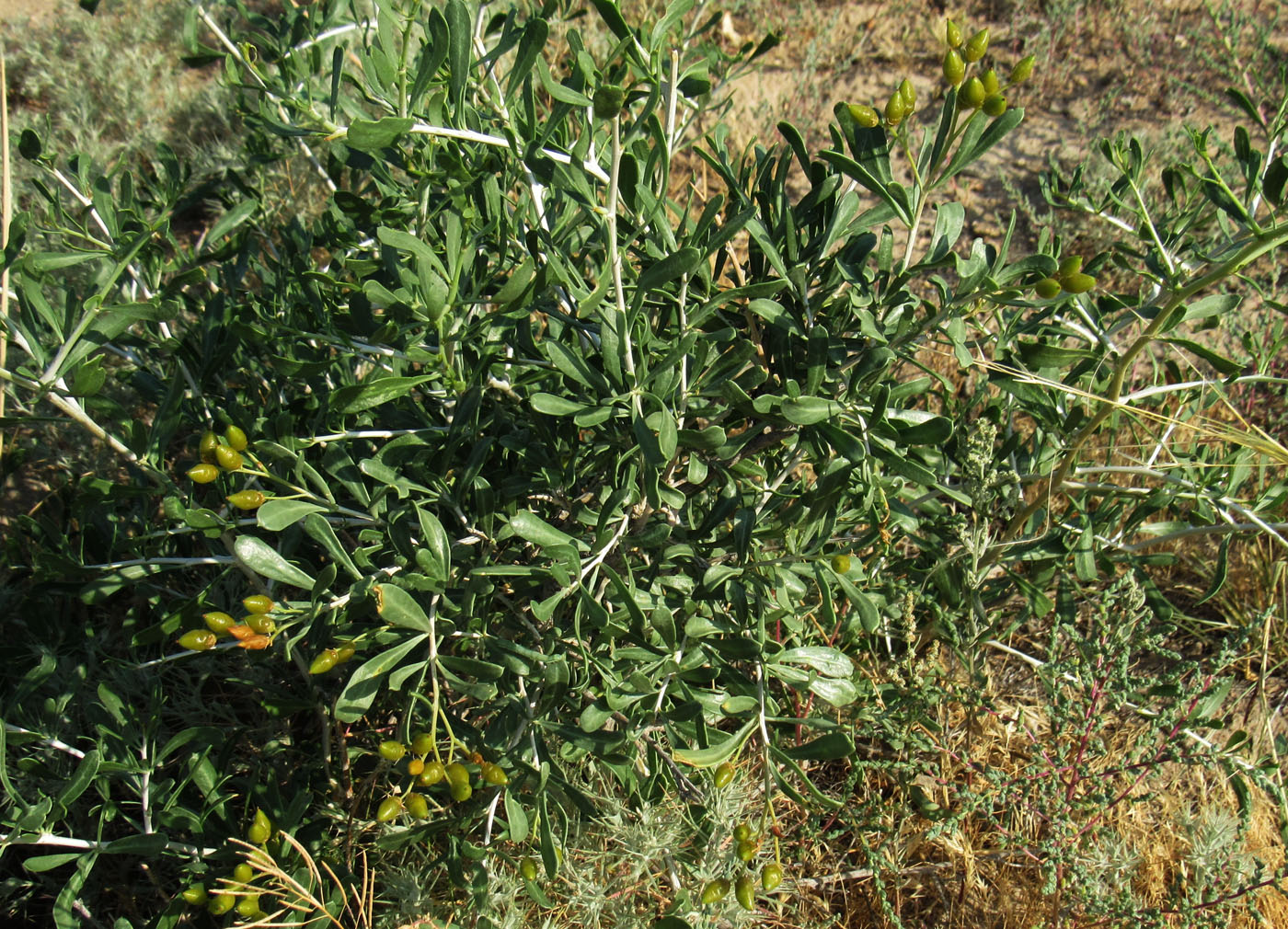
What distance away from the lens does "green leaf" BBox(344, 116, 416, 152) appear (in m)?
1.24

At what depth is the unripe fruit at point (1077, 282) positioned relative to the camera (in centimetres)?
132

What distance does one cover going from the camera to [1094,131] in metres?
3.88

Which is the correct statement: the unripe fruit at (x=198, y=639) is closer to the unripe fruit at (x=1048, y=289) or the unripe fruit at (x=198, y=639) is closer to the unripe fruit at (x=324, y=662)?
the unripe fruit at (x=324, y=662)

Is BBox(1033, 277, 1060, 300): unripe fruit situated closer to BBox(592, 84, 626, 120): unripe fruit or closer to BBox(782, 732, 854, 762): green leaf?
BBox(592, 84, 626, 120): unripe fruit

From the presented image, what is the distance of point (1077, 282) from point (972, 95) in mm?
306

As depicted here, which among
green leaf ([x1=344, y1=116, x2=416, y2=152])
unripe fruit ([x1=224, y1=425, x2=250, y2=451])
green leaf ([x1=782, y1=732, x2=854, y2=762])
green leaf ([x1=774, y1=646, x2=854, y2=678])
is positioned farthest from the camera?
green leaf ([x1=774, y1=646, x2=854, y2=678])

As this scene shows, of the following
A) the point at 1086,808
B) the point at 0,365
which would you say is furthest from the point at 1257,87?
the point at 0,365

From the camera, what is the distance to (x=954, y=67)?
Answer: 1347 mm

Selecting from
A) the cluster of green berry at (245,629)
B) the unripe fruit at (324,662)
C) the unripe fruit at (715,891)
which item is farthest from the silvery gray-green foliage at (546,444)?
the unripe fruit at (715,891)

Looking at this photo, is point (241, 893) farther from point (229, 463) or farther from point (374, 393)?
point (374, 393)

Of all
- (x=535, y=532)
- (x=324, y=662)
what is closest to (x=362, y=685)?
(x=324, y=662)

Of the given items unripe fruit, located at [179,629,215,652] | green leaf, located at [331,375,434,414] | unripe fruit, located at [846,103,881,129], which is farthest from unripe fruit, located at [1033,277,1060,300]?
unripe fruit, located at [179,629,215,652]

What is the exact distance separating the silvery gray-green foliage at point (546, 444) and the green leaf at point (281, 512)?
0.02 m

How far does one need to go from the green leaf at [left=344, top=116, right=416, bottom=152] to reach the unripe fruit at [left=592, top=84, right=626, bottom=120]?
0.25 m
